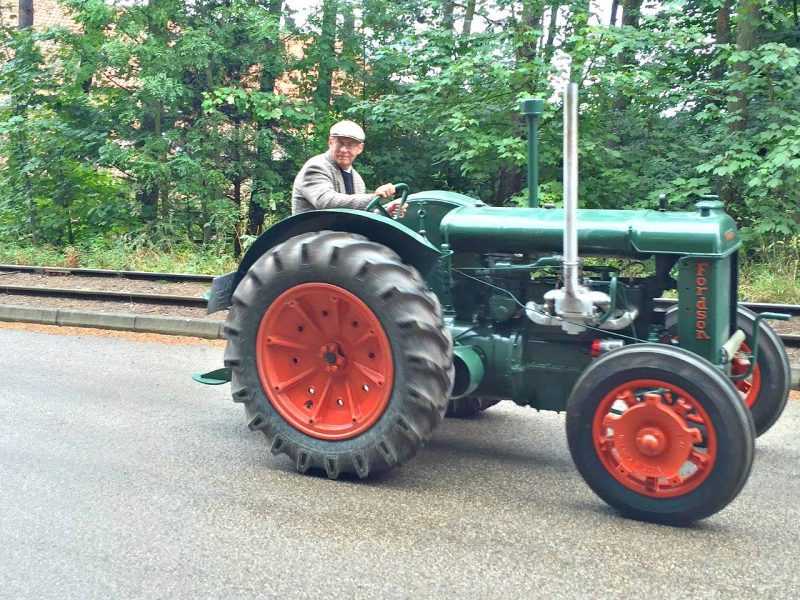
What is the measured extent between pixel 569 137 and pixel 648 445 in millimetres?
1289

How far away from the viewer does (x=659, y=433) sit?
333 centimetres

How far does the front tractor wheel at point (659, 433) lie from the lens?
3207mm

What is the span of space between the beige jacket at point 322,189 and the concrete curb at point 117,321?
3.52 metres

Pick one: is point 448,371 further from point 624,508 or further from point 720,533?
point 720,533

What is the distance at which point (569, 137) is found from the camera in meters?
3.32

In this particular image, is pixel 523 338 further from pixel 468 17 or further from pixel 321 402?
pixel 468 17

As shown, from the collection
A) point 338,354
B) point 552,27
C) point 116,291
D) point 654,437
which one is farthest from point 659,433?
point 552,27

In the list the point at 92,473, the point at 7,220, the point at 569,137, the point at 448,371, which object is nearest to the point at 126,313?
the point at 92,473

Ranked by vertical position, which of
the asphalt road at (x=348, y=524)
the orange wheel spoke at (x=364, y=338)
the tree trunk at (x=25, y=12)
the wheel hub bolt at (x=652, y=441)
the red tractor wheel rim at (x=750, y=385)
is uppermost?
the tree trunk at (x=25, y=12)

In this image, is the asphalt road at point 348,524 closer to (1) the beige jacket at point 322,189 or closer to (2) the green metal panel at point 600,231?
(2) the green metal panel at point 600,231

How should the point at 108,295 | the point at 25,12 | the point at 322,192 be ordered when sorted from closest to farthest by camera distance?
the point at 322,192 → the point at 108,295 → the point at 25,12

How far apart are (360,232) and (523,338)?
3.21ft

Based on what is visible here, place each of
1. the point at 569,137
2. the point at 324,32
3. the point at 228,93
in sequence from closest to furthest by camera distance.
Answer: the point at 569,137 → the point at 228,93 → the point at 324,32

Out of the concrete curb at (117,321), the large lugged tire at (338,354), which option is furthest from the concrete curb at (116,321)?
the large lugged tire at (338,354)
